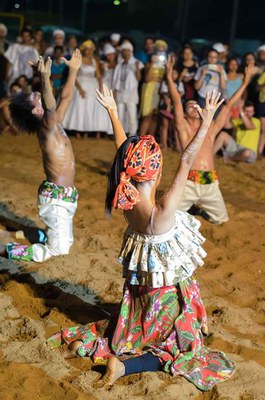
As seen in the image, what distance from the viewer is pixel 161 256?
11.6 feet

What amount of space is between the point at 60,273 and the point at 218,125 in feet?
7.96

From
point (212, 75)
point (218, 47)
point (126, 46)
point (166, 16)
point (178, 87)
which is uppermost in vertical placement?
point (166, 16)

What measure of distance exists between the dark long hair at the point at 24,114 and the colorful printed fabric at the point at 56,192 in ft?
1.61

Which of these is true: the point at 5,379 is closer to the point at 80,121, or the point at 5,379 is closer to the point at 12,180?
the point at 12,180

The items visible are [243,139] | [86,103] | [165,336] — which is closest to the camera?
[165,336]

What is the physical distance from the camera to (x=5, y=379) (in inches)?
133

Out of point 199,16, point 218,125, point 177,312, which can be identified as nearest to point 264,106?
point 218,125


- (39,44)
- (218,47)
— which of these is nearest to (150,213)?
(218,47)

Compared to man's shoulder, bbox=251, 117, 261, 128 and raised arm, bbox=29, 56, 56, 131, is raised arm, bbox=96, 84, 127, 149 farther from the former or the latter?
man's shoulder, bbox=251, 117, 261, 128

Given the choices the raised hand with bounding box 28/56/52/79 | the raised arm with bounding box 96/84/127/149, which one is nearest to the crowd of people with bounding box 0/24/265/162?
the raised hand with bounding box 28/56/52/79

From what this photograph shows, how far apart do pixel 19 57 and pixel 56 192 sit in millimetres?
7069

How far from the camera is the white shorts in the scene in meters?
6.21

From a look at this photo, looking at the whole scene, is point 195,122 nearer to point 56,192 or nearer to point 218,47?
point 56,192

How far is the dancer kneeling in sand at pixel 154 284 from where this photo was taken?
3.44 meters
